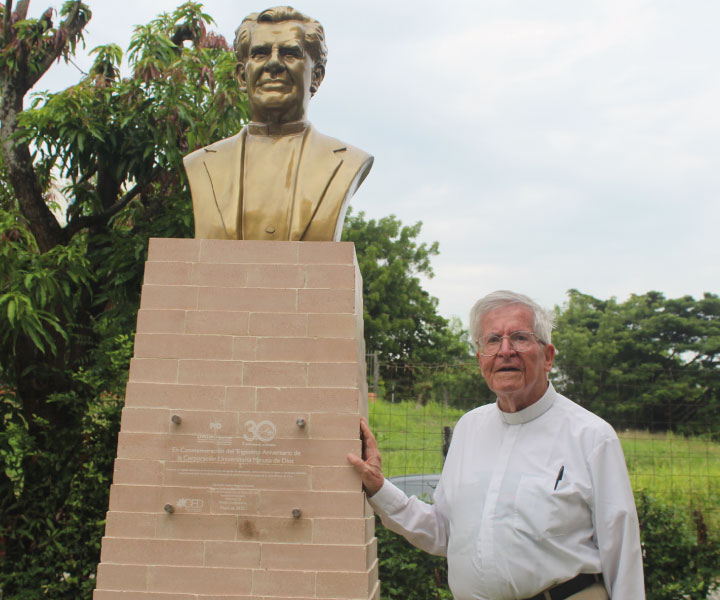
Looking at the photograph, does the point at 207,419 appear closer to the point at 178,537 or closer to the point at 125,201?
the point at 178,537

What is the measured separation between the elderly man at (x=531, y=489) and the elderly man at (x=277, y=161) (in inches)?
49.8

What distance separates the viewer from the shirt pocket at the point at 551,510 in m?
1.96

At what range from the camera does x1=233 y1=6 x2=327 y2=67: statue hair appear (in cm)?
347

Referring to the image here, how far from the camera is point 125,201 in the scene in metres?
5.49

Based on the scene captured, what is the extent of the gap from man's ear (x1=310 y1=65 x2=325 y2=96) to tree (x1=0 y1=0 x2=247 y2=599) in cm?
149

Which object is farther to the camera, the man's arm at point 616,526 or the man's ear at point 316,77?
the man's ear at point 316,77

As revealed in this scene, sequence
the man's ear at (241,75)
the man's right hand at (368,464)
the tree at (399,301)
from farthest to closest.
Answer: the tree at (399,301) → the man's ear at (241,75) → the man's right hand at (368,464)

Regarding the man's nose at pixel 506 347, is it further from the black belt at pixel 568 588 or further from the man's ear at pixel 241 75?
the man's ear at pixel 241 75

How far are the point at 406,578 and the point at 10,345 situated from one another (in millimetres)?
3206

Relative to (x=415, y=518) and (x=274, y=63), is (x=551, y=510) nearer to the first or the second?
(x=415, y=518)

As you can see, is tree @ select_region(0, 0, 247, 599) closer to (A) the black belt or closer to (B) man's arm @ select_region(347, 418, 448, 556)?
(B) man's arm @ select_region(347, 418, 448, 556)

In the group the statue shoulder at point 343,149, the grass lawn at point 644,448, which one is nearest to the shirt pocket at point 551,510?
the statue shoulder at point 343,149

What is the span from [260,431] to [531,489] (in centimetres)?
125

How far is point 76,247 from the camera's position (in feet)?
16.5
